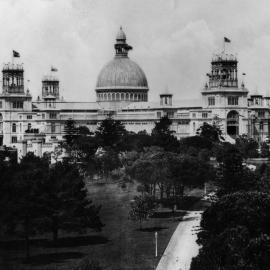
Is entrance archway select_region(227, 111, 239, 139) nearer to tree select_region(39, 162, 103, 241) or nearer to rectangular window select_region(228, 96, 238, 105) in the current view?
rectangular window select_region(228, 96, 238, 105)

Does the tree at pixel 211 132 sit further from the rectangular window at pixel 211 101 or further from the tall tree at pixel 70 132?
the tall tree at pixel 70 132

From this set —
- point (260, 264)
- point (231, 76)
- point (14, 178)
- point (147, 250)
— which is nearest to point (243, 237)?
point (260, 264)

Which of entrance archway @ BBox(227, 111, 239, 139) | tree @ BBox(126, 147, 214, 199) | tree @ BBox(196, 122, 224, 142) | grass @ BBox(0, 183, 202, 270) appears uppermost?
entrance archway @ BBox(227, 111, 239, 139)

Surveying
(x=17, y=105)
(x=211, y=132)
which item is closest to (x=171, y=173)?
(x=211, y=132)

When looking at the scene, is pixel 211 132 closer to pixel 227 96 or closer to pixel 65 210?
pixel 227 96

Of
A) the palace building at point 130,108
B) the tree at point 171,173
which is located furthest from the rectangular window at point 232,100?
the tree at point 171,173

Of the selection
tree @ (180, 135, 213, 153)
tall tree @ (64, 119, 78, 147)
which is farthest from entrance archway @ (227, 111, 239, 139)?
tall tree @ (64, 119, 78, 147)

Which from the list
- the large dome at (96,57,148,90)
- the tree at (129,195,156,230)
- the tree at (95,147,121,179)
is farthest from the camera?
the large dome at (96,57,148,90)
